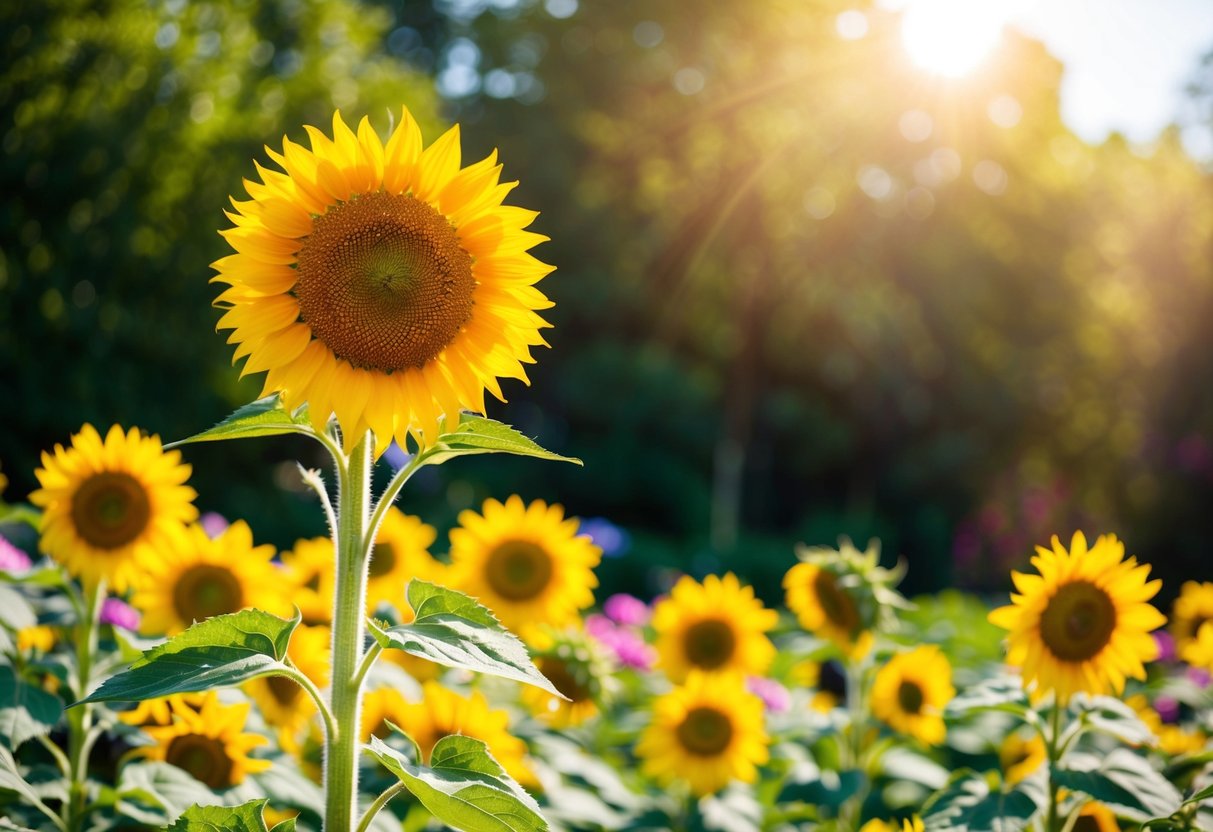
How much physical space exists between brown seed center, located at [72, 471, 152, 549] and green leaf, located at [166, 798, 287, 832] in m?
0.96

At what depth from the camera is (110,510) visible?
88.4 inches

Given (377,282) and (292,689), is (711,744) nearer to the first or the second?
(292,689)

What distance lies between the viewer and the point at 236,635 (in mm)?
1424

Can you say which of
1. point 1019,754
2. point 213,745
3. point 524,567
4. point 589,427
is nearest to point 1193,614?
point 1019,754

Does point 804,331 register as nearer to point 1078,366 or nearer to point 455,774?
point 1078,366

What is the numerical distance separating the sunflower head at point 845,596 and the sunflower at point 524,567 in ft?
1.98

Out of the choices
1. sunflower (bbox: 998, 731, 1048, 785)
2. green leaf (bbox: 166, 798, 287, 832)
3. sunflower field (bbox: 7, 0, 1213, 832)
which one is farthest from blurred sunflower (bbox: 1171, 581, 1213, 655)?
green leaf (bbox: 166, 798, 287, 832)

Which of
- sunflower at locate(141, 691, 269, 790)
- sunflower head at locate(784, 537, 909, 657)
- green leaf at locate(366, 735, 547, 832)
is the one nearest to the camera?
green leaf at locate(366, 735, 547, 832)

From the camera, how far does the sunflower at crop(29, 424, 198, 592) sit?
2.20 m

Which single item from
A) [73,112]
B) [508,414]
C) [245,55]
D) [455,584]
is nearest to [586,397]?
[508,414]

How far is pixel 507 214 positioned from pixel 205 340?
8123mm

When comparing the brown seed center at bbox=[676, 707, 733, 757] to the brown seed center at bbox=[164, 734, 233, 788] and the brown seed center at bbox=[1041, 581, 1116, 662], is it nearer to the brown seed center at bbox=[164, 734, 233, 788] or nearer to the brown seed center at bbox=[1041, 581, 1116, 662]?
the brown seed center at bbox=[1041, 581, 1116, 662]

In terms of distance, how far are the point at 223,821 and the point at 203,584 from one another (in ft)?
3.58

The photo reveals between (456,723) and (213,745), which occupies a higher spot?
(456,723)
